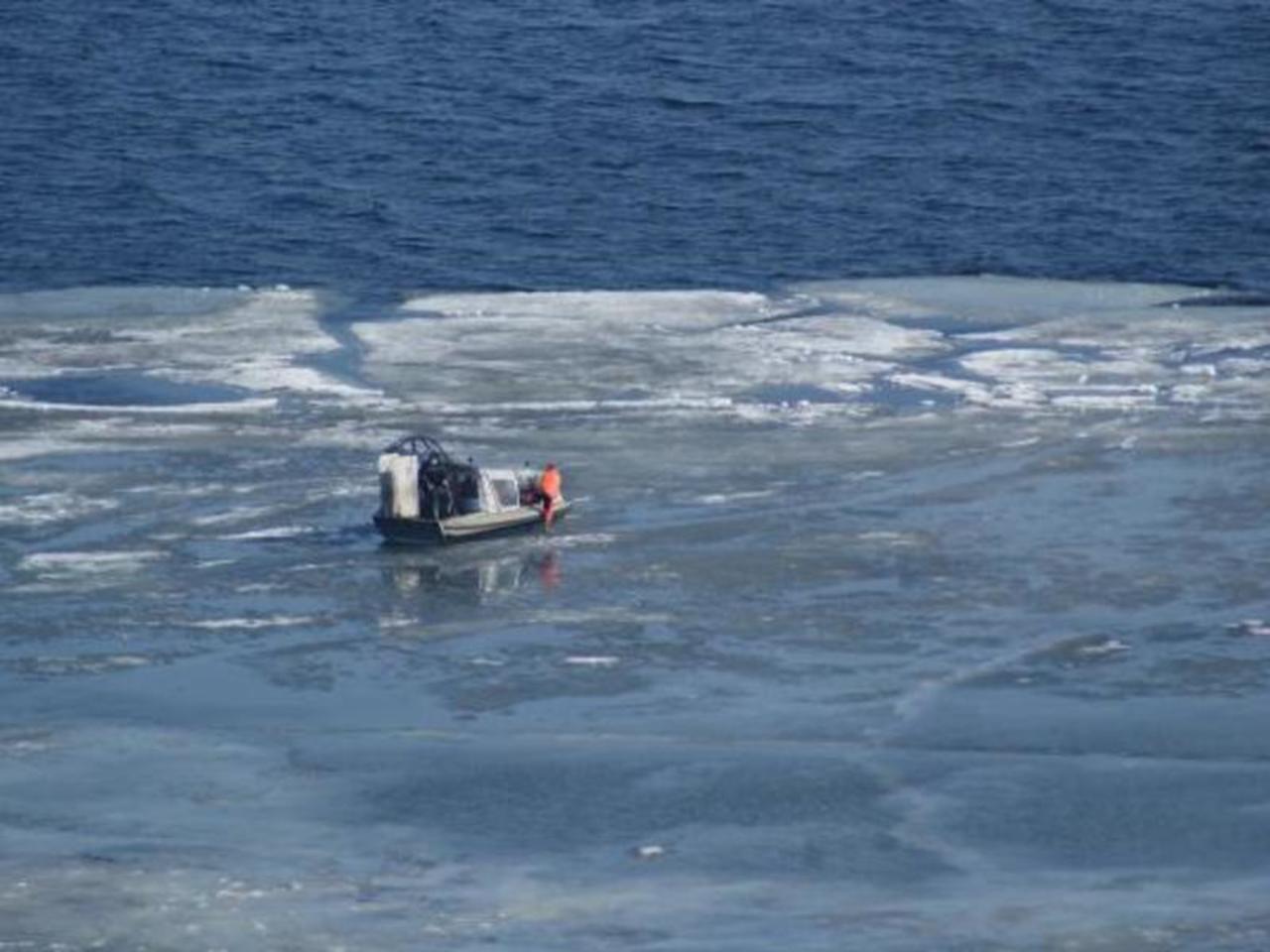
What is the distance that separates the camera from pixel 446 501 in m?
26.5

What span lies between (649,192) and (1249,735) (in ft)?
95.1

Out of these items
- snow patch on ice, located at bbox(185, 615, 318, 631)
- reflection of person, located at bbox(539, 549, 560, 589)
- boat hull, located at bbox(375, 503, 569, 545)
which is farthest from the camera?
boat hull, located at bbox(375, 503, 569, 545)

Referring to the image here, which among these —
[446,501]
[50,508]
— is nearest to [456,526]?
[446,501]

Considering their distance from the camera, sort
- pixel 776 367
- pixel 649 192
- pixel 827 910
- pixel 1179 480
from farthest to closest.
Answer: pixel 649 192, pixel 776 367, pixel 1179 480, pixel 827 910

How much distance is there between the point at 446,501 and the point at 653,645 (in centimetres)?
407

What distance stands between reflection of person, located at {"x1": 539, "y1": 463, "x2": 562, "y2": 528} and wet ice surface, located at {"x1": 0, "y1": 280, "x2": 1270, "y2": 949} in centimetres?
19

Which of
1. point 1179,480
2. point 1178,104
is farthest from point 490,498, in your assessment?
point 1178,104

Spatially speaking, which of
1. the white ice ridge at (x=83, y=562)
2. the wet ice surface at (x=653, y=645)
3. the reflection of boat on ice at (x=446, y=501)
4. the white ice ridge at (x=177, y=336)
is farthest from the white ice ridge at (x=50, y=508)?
the white ice ridge at (x=177, y=336)

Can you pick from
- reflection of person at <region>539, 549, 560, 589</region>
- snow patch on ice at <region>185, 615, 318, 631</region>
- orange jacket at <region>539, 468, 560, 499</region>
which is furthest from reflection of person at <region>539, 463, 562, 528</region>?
Answer: snow patch on ice at <region>185, 615, 318, 631</region>

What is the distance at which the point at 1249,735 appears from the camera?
20.4 m

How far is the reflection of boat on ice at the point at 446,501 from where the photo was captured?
26219mm

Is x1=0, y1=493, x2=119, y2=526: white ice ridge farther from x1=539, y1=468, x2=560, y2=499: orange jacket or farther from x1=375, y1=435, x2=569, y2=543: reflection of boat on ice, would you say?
x1=539, y1=468, x2=560, y2=499: orange jacket

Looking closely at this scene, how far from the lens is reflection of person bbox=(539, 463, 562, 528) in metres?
26.8

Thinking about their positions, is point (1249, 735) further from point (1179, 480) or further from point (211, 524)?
point (211, 524)
